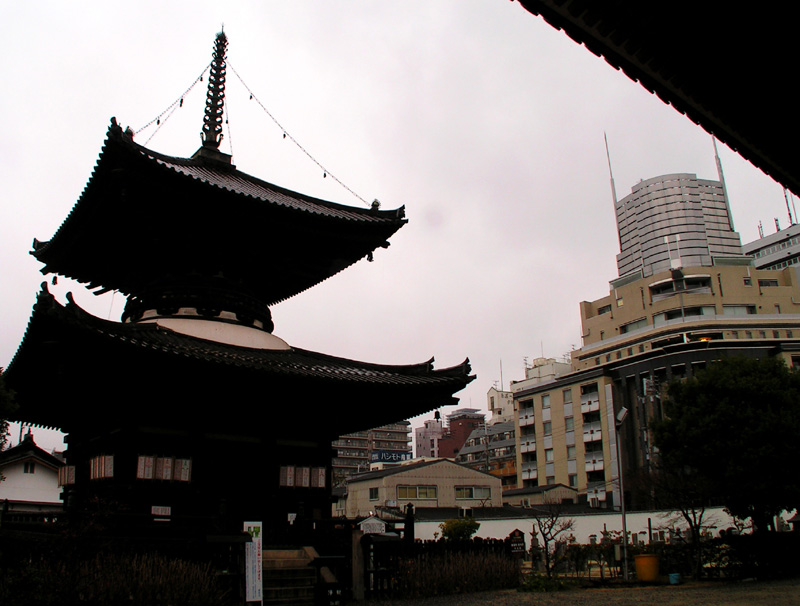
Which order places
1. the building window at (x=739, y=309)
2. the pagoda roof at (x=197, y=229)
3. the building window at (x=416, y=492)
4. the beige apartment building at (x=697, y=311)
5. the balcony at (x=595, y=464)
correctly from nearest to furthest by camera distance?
the pagoda roof at (x=197, y=229) → the building window at (x=416, y=492) → the beige apartment building at (x=697, y=311) → the building window at (x=739, y=309) → the balcony at (x=595, y=464)

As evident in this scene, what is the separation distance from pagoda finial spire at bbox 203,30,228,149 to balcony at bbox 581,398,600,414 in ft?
228

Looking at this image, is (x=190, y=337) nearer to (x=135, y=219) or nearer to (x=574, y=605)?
(x=135, y=219)

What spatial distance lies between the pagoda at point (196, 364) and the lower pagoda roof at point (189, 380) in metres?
0.05

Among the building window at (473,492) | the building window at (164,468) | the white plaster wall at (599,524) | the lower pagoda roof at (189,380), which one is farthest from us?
the building window at (473,492)

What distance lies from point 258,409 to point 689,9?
47.7ft

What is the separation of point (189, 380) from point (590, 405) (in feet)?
242

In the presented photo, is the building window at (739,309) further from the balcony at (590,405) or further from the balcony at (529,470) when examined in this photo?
the balcony at (529,470)

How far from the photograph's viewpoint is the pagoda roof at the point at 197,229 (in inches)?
671

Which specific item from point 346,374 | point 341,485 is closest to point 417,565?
point 346,374

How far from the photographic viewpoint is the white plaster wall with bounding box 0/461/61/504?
4422cm

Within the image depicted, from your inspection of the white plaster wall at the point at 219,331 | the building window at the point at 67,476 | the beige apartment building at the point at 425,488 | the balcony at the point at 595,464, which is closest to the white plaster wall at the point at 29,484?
the building window at the point at 67,476

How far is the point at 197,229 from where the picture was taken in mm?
18344

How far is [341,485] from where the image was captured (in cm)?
9912

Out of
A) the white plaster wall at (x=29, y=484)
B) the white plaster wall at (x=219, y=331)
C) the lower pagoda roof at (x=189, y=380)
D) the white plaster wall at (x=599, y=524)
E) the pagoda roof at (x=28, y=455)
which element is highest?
the white plaster wall at (x=219, y=331)
